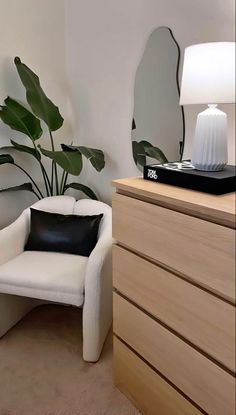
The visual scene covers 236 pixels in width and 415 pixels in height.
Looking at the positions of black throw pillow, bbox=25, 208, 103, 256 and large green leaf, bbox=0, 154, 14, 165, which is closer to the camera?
black throw pillow, bbox=25, 208, 103, 256

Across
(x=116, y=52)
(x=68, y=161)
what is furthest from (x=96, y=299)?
(x=116, y=52)

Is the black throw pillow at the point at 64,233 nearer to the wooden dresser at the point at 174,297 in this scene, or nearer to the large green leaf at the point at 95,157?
the large green leaf at the point at 95,157

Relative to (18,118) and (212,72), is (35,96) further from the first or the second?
(212,72)

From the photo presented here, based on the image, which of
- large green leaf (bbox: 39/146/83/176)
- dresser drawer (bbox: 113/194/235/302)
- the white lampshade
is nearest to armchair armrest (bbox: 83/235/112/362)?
dresser drawer (bbox: 113/194/235/302)

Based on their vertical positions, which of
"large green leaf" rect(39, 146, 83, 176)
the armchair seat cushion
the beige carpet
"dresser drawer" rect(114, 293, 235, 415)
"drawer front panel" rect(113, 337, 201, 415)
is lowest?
the beige carpet

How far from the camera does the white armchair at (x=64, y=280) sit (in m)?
1.76

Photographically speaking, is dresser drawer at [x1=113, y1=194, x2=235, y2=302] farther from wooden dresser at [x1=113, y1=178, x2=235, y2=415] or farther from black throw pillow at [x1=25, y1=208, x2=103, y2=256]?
black throw pillow at [x1=25, y1=208, x2=103, y2=256]

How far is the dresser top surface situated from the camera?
3.44 ft

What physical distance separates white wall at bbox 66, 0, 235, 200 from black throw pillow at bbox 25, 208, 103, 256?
0.44 m

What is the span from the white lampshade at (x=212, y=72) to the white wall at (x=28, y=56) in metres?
1.54

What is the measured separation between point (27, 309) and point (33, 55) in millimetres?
1744

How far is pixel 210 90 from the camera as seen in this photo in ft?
3.84

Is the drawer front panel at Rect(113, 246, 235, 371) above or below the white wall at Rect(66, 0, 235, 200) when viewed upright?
below

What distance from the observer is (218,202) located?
3.64 ft
